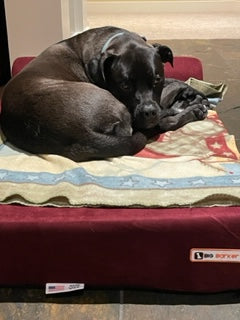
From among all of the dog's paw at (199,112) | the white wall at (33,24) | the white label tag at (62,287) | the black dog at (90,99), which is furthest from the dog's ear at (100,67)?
the white wall at (33,24)

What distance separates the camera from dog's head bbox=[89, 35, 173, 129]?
2256mm

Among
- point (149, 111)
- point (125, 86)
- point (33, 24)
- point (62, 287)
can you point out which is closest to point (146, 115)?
point (149, 111)

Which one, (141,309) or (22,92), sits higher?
(22,92)

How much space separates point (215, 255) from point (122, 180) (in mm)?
413

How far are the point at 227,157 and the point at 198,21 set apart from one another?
4227mm

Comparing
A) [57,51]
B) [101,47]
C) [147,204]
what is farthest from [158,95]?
[147,204]

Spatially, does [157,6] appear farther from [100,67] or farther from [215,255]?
[215,255]

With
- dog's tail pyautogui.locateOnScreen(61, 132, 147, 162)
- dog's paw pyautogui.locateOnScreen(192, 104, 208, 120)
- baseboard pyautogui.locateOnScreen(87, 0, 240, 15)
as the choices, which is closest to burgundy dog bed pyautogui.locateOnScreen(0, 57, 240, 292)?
dog's tail pyautogui.locateOnScreen(61, 132, 147, 162)

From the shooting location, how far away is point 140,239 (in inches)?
67.1

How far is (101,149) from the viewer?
2.03m

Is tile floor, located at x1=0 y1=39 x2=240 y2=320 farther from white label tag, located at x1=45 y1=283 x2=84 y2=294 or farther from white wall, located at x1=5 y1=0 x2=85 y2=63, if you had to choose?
white wall, located at x1=5 y1=0 x2=85 y2=63

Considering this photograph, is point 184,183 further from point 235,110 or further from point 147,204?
point 235,110

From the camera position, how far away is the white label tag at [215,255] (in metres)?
1.71

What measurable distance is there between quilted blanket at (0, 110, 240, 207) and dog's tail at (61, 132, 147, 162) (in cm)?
3
